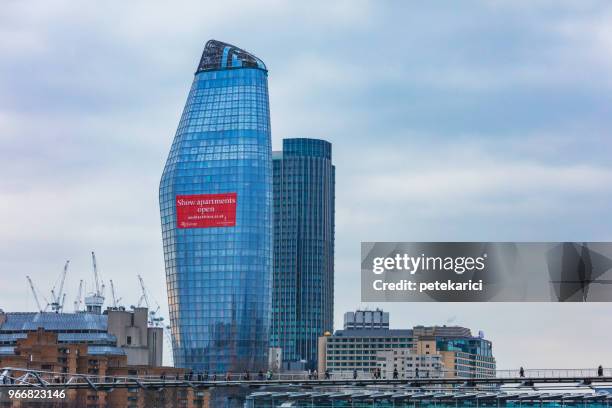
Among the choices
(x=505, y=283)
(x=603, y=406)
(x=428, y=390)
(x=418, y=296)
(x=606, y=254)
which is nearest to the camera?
(x=418, y=296)

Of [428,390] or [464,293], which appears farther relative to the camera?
[428,390]

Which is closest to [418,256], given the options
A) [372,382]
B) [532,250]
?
[532,250]

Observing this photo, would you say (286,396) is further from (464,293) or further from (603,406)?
(464,293)

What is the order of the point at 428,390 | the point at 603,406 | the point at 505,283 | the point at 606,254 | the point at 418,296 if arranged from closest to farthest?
the point at 418,296
the point at 505,283
the point at 606,254
the point at 603,406
the point at 428,390

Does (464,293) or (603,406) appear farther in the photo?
(603,406)

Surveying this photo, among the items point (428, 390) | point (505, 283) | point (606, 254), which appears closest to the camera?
point (505, 283)

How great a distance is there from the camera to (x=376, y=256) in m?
101

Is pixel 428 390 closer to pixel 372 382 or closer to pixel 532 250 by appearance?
pixel 372 382

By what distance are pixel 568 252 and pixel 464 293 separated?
1313cm

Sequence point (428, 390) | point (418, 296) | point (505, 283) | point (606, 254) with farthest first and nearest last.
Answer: point (428, 390)
point (606, 254)
point (505, 283)
point (418, 296)

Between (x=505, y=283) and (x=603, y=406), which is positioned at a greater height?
(x=505, y=283)

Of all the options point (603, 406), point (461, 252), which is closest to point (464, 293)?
point (461, 252)

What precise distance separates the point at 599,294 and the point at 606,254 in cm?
510

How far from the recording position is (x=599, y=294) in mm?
103562
